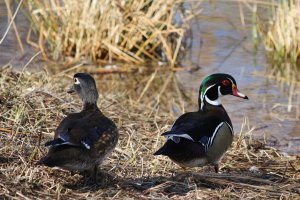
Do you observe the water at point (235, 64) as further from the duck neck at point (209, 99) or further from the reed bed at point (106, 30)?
the duck neck at point (209, 99)

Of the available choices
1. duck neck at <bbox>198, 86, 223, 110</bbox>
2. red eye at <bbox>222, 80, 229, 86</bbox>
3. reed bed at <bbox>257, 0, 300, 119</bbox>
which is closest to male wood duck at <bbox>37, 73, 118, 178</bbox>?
duck neck at <bbox>198, 86, 223, 110</bbox>

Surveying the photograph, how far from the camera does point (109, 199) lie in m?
4.97

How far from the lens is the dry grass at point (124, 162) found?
5.11m

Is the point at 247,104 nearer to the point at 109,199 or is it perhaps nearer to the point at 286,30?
the point at 286,30

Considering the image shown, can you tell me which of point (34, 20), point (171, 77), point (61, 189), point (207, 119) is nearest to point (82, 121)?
point (61, 189)

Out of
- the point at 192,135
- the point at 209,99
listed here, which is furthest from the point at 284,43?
the point at 192,135

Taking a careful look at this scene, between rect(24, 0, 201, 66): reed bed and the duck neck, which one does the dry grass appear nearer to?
the duck neck

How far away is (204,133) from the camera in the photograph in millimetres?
5570

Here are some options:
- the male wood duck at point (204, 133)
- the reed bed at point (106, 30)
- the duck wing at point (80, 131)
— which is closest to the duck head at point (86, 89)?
the duck wing at point (80, 131)

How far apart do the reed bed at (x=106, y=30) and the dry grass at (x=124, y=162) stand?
1.46m

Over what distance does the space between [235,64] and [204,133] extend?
461 cm

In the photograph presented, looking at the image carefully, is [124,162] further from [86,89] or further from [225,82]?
[225,82]

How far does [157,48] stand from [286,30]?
1617 millimetres

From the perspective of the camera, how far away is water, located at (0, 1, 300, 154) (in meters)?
7.78
